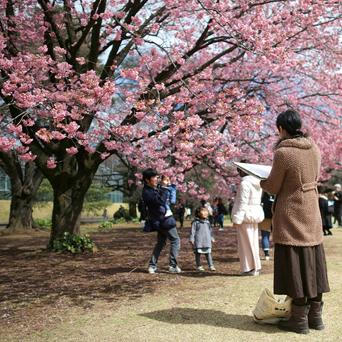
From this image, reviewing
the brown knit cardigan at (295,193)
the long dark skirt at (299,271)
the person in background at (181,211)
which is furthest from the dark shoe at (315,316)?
the person in background at (181,211)

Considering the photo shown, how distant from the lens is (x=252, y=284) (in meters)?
5.87

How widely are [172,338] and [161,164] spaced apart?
22.0 feet

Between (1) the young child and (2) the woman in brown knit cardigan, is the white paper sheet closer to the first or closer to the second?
(2) the woman in brown knit cardigan

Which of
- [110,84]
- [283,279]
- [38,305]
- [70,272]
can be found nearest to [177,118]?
[110,84]

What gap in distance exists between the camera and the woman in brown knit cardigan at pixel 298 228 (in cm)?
378

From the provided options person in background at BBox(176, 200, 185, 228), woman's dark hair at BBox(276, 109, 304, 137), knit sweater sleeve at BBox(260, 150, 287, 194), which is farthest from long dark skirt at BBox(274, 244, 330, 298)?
person in background at BBox(176, 200, 185, 228)

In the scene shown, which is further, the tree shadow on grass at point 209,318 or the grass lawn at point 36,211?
the grass lawn at point 36,211

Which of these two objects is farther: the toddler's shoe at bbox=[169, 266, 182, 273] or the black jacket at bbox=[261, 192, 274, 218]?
the black jacket at bbox=[261, 192, 274, 218]

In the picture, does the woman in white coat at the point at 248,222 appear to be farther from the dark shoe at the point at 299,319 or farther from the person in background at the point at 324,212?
the person in background at the point at 324,212

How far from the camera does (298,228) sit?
3809mm

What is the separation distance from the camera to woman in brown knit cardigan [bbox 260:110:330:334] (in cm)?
378

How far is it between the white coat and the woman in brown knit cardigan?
254 centimetres

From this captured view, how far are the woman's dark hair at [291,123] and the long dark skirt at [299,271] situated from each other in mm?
977

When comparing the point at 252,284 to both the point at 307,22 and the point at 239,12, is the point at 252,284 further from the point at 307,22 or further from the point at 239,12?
the point at 307,22
